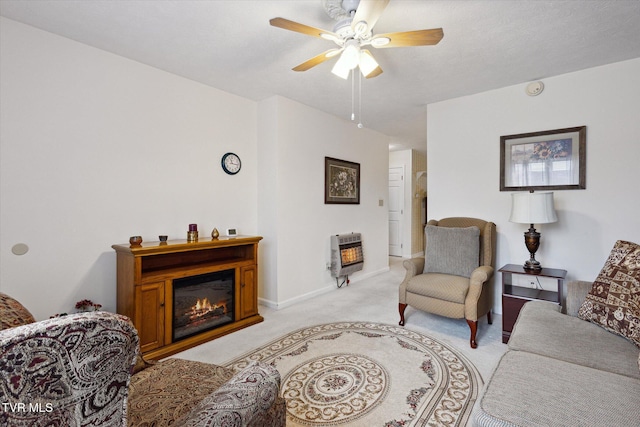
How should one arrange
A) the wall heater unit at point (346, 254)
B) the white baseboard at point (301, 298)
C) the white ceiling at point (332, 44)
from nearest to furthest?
1. the white ceiling at point (332, 44)
2. the white baseboard at point (301, 298)
3. the wall heater unit at point (346, 254)

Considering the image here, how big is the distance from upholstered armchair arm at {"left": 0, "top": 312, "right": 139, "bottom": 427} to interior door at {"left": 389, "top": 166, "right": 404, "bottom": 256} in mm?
6623

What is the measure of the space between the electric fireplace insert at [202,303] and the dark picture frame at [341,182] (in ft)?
5.95

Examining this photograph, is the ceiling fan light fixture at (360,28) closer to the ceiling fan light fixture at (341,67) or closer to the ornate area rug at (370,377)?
the ceiling fan light fixture at (341,67)

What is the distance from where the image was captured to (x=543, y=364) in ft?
4.29

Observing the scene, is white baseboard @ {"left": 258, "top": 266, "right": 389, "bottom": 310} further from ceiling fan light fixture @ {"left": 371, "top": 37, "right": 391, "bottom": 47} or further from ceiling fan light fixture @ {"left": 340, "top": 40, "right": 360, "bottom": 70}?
ceiling fan light fixture @ {"left": 371, "top": 37, "right": 391, "bottom": 47}

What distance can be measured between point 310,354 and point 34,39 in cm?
312

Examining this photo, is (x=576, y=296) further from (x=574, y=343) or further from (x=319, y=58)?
(x=319, y=58)

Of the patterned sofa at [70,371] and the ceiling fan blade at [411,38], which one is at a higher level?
the ceiling fan blade at [411,38]

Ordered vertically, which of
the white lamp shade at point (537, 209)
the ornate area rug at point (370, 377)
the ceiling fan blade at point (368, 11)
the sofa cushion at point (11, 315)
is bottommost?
the ornate area rug at point (370, 377)

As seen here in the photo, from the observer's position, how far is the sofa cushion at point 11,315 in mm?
869

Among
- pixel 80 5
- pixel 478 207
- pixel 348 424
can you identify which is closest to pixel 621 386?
pixel 348 424

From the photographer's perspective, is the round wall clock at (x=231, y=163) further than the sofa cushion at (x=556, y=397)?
Yes

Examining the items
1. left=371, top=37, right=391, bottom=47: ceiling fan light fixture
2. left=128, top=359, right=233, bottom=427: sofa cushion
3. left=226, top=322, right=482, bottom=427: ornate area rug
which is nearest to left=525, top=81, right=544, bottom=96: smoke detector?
left=371, top=37, right=391, bottom=47: ceiling fan light fixture

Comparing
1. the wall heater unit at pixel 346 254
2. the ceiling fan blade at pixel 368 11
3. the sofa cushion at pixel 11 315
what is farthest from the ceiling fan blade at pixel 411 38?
the wall heater unit at pixel 346 254
